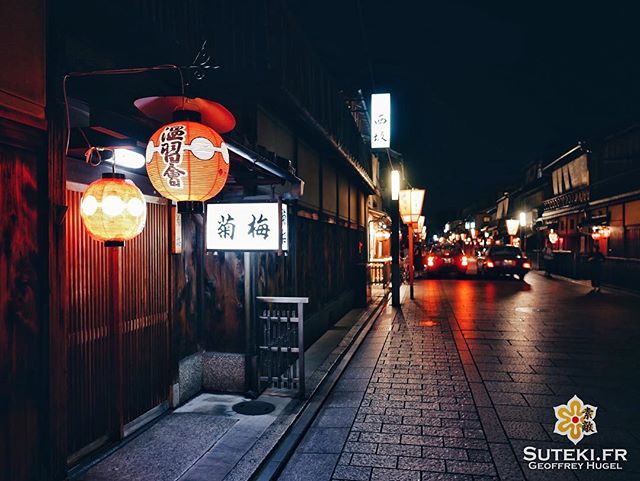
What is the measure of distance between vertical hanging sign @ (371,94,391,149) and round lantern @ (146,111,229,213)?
56.2 ft

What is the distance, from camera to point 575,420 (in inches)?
270

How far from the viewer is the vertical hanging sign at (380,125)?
2170 centimetres

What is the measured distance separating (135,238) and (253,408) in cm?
336

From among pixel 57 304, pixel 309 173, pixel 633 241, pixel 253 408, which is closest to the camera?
pixel 57 304

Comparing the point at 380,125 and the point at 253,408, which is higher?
the point at 380,125

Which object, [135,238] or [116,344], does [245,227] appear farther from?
[116,344]

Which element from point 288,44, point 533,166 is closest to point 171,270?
point 288,44

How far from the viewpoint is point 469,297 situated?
22234mm

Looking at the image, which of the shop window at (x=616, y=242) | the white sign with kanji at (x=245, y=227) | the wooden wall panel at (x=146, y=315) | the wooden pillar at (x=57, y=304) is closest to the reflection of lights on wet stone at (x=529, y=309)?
the shop window at (x=616, y=242)

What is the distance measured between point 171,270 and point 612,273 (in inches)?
1046

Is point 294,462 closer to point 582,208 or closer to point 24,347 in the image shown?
point 24,347

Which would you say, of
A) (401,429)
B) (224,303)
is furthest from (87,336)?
(401,429)

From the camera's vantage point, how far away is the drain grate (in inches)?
287

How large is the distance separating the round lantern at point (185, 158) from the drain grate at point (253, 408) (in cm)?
377
